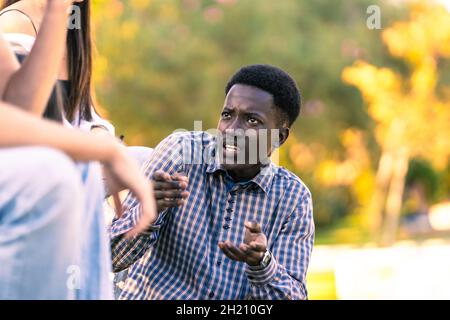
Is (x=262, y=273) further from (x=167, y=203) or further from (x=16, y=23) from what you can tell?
(x=16, y=23)

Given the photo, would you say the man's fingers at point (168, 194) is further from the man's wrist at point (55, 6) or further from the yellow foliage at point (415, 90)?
the yellow foliage at point (415, 90)

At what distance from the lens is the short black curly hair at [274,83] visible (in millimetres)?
3414

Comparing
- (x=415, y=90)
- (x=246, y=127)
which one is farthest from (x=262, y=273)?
(x=415, y=90)

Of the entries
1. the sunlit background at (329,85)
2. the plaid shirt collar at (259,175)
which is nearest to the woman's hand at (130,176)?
the plaid shirt collar at (259,175)

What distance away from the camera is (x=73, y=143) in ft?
6.75

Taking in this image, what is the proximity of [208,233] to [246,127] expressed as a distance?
441 mm

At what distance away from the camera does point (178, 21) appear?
17.5 m

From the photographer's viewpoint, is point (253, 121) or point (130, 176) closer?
A: point (130, 176)

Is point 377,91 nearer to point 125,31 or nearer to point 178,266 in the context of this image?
point 125,31

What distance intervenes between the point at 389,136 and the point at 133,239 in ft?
47.5

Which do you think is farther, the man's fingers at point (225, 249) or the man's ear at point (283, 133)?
the man's ear at point (283, 133)

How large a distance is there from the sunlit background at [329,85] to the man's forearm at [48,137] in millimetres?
11790

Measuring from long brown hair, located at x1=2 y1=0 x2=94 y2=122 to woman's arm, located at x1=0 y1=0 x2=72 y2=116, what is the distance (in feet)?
4.49

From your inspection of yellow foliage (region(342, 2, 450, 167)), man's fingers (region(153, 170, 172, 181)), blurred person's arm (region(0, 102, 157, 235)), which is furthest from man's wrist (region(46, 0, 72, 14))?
yellow foliage (region(342, 2, 450, 167))
